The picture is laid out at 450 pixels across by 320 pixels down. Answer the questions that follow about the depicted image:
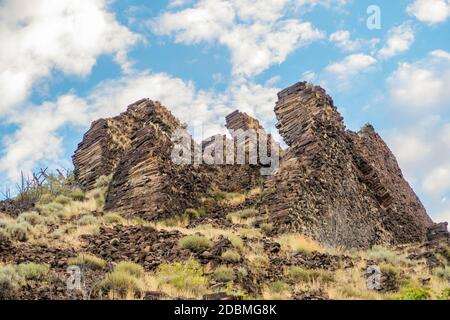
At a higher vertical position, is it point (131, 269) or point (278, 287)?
point (131, 269)

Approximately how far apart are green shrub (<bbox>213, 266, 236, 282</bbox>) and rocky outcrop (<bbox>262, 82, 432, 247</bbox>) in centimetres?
759

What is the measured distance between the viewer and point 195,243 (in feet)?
59.4

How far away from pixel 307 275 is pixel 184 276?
3.67 metres

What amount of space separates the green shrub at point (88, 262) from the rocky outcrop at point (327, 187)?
8.69 metres

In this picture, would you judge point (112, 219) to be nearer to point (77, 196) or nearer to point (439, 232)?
point (77, 196)

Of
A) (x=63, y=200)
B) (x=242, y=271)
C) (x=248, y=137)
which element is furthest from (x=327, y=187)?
(x=248, y=137)

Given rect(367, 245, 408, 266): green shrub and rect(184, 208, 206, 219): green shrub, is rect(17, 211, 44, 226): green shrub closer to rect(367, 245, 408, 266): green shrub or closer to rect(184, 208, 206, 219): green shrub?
rect(184, 208, 206, 219): green shrub

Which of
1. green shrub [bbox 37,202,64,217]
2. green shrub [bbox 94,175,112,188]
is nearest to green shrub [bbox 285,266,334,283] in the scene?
green shrub [bbox 37,202,64,217]

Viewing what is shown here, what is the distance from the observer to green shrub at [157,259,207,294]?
46.8 ft

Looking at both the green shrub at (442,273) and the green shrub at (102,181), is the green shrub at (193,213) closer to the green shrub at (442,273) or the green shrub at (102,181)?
the green shrub at (102,181)

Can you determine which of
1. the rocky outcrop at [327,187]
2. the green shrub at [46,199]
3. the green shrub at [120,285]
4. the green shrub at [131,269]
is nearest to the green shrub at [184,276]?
the green shrub at [131,269]

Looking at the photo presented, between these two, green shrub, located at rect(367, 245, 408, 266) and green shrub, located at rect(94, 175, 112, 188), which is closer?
green shrub, located at rect(367, 245, 408, 266)

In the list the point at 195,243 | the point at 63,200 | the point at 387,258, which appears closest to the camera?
the point at 195,243

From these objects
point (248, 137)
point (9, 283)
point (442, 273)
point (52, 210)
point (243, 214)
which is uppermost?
point (248, 137)
